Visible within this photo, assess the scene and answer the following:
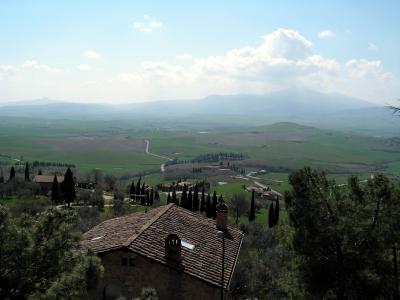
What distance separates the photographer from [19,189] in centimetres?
7919

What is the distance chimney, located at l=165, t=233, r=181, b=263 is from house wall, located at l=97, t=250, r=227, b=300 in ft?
2.04

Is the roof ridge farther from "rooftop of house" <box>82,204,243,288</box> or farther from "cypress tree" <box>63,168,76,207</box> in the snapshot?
"cypress tree" <box>63,168,76,207</box>

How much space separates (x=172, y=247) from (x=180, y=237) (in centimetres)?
273

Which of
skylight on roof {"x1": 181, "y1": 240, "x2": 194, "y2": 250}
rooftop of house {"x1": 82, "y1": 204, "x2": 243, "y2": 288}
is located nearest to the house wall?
rooftop of house {"x1": 82, "y1": 204, "x2": 243, "y2": 288}

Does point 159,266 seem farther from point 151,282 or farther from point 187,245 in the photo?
point 187,245

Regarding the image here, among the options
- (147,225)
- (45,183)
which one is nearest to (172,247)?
(147,225)

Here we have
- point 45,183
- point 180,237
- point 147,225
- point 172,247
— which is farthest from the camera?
point 45,183

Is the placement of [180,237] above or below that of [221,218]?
above

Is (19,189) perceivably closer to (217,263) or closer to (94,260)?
(217,263)

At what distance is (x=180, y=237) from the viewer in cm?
2225

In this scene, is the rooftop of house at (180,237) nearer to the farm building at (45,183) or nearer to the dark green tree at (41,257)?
the dark green tree at (41,257)

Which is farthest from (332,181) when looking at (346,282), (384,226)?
(346,282)

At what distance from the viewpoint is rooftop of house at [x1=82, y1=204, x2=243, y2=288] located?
19469 mm

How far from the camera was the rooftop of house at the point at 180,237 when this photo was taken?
19469mm
